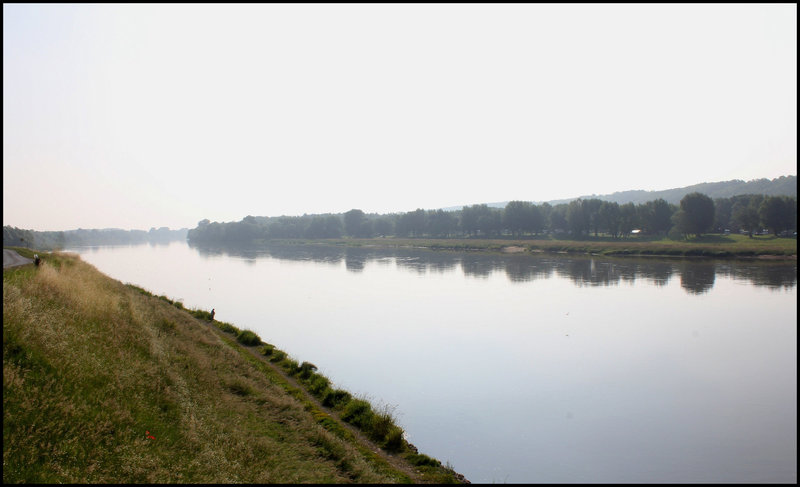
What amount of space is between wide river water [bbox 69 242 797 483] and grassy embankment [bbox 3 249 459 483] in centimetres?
262

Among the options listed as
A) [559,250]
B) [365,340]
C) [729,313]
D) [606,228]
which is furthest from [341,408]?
[606,228]

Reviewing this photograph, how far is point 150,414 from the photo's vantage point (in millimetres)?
9023

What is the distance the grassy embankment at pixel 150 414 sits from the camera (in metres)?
7.10

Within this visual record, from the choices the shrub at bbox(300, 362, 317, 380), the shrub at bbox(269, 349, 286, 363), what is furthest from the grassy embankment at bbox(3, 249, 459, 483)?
the shrub at bbox(269, 349, 286, 363)

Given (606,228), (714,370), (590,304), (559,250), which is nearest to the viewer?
(714,370)

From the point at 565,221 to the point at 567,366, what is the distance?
4111 inches

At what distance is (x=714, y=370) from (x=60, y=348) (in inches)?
901

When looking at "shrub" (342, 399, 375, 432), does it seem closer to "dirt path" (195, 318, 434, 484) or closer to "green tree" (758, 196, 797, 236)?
"dirt path" (195, 318, 434, 484)

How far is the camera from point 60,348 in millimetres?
9266

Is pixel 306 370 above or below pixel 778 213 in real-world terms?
below

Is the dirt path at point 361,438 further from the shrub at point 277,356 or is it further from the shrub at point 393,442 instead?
the shrub at point 277,356

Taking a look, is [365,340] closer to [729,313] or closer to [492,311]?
[492,311]

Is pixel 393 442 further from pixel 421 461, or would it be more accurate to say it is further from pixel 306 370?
pixel 306 370

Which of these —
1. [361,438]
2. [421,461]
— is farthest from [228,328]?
[421,461]
